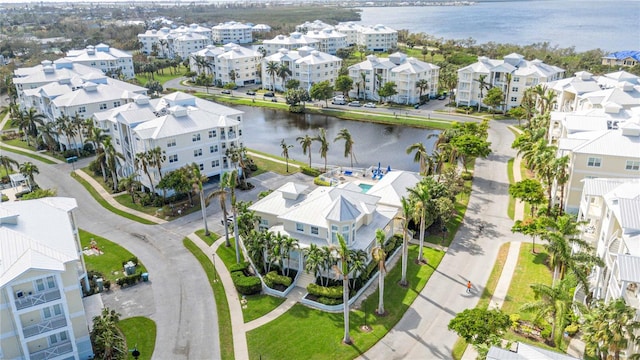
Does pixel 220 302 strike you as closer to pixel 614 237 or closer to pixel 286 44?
pixel 614 237

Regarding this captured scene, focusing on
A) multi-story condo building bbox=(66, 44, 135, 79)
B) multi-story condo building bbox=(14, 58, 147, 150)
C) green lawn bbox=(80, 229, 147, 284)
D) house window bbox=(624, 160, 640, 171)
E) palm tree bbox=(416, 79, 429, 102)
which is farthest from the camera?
multi-story condo building bbox=(66, 44, 135, 79)

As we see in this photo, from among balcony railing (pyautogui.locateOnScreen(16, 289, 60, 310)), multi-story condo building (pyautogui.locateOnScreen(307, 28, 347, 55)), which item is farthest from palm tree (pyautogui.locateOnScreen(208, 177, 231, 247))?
multi-story condo building (pyautogui.locateOnScreen(307, 28, 347, 55))

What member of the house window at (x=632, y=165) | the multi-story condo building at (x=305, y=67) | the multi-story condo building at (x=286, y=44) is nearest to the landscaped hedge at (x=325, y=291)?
the house window at (x=632, y=165)

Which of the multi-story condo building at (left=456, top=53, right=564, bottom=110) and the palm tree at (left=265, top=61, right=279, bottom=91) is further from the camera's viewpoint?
the palm tree at (left=265, top=61, right=279, bottom=91)

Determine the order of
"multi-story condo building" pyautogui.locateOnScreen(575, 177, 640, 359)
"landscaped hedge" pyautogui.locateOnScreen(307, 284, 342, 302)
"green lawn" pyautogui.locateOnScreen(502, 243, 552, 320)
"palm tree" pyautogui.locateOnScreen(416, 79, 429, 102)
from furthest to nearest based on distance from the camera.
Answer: "palm tree" pyautogui.locateOnScreen(416, 79, 429, 102) → "landscaped hedge" pyautogui.locateOnScreen(307, 284, 342, 302) → "green lawn" pyautogui.locateOnScreen(502, 243, 552, 320) → "multi-story condo building" pyautogui.locateOnScreen(575, 177, 640, 359)

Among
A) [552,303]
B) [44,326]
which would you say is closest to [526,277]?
[552,303]

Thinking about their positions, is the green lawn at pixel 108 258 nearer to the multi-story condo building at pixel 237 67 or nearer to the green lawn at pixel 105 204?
the green lawn at pixel 105 204

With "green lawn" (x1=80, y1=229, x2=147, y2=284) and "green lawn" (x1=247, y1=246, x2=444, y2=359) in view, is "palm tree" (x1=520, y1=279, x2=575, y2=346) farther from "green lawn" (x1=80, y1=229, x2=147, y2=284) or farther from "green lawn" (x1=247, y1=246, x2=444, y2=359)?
"green lawn" (x1=80, y1=229, x2=147, y2=284)
